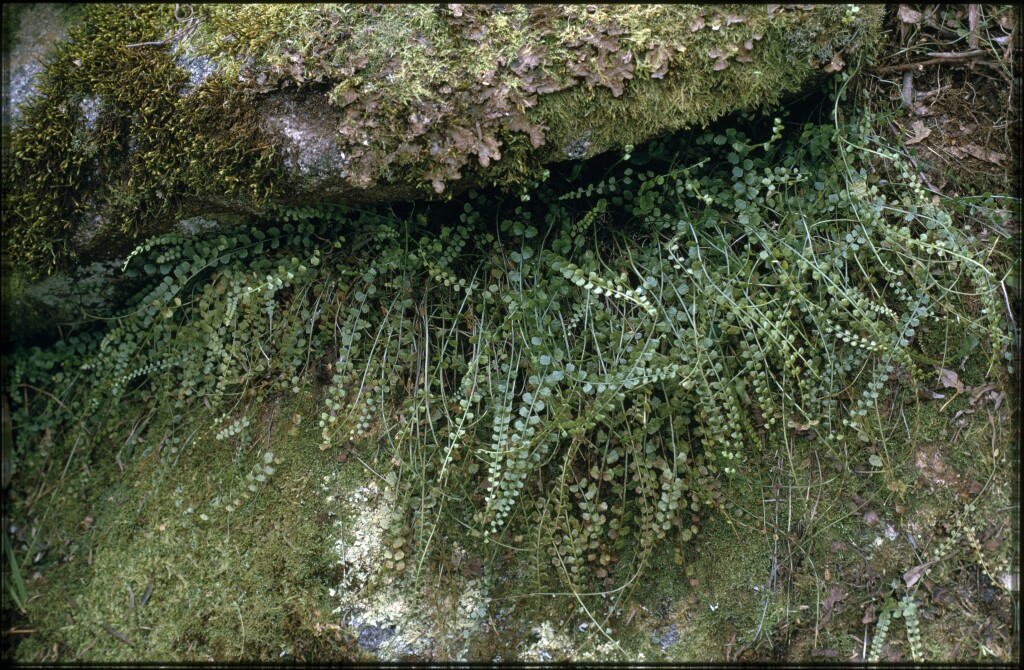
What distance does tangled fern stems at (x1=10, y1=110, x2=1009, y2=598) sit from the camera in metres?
2.44

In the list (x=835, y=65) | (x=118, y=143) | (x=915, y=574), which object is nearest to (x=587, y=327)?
(x=835, y=65)

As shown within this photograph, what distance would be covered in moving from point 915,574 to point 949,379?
2.53ft

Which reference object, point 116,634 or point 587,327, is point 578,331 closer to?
point 587,327

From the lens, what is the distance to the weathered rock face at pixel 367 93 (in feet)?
7.54

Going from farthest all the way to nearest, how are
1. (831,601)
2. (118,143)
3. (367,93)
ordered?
(831,601) < (118,143) < (367,93)

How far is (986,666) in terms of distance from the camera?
2490 millimetres

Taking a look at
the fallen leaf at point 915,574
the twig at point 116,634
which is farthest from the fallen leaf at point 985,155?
the twig at point 116,634

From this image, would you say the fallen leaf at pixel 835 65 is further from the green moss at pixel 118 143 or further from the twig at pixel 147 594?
the twig at pixel 147 594

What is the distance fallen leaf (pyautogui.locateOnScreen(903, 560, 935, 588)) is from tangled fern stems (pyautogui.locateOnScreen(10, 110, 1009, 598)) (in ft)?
1.84

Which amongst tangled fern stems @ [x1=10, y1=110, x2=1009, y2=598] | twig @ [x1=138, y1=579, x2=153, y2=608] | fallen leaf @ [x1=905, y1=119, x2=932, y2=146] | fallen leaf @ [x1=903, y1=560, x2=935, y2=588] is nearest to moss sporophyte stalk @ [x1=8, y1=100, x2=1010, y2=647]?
tangled fern stems @ [x1=10, y1=110, x2=1009, y2=598]

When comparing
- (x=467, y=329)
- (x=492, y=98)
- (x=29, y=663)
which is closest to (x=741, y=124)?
(x=492, y=98)

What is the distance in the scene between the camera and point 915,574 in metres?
2.56

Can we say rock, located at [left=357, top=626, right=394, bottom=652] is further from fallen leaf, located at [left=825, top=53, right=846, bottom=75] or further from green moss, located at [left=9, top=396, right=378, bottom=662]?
fallen leaf, located at [left=825, top=53, right=846, bottom=75]

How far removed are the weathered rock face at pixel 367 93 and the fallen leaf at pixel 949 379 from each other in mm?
1273
